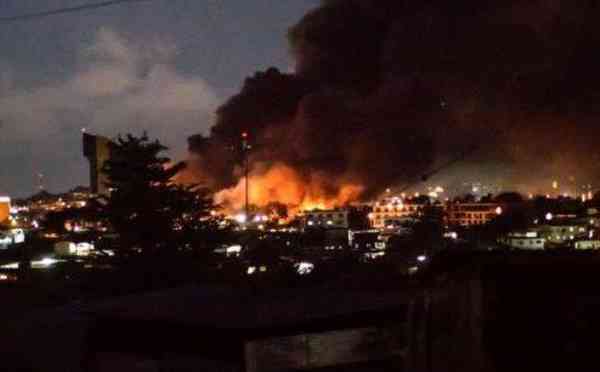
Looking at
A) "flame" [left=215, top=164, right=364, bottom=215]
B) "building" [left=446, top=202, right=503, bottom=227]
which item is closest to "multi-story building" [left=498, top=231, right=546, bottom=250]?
"building" [left=446, top=202, right=503, bottom=227]

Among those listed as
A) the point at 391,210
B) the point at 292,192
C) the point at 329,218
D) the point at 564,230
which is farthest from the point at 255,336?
the point at 292,192

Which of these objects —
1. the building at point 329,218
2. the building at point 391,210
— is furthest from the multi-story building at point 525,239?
the building at point 391,210

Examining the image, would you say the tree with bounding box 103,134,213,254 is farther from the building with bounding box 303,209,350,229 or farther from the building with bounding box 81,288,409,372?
the building with bounding box 303,209,350,229

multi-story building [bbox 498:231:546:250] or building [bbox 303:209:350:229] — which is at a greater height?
building [bbox 303:209:350:229]

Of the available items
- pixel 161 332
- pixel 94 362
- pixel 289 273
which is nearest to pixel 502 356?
pixel 161 332

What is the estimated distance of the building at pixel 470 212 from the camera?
3080 cm

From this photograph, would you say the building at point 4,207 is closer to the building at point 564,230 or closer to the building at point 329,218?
the building at point 329,218

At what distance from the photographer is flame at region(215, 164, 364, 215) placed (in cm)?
4112

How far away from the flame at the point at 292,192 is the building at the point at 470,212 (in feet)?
31.6

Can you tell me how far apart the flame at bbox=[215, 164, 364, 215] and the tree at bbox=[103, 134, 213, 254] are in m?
30.0

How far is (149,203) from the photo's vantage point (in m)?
9.96

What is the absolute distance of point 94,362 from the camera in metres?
3.14

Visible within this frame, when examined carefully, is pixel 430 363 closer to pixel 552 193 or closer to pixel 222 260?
pixel 222 260

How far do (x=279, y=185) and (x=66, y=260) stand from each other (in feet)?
105
